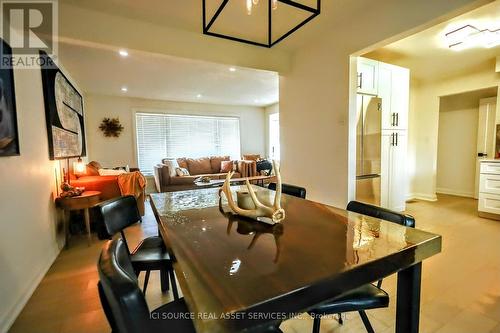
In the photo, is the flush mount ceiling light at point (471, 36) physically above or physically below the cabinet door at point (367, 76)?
above

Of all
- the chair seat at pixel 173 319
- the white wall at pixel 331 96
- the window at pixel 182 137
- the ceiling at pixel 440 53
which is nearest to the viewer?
the chair seat at pixel 173 319

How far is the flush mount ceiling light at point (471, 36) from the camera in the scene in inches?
103

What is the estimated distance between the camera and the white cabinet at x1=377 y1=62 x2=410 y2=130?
337cm

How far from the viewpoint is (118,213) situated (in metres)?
1.48

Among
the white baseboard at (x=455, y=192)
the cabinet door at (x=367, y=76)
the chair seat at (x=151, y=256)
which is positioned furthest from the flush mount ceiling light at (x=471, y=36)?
the chair seat at (x=151, y=256)

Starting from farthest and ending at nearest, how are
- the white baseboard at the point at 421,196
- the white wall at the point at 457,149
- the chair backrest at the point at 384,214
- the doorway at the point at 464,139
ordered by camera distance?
the white wall at the point at 457,149 → the white baseboard at the point at 421,196 → the doorway at the point at 464,139 → the chair backrest at the point at 384,214

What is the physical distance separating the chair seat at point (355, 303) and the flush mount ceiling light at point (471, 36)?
3.17 m

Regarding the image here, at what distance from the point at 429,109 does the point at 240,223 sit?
5150 millimetres

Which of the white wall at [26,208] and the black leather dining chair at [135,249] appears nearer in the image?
the black leather dining chair at [135,249]

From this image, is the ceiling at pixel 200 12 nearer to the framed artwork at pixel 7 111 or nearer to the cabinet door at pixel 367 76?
the cabinet door at pixel 367 76

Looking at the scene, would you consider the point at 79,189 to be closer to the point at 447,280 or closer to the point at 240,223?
the point at 240,223

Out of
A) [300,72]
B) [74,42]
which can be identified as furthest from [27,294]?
[300,72]

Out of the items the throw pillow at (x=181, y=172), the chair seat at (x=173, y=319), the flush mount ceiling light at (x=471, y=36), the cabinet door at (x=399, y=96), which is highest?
the flush mount ceiling light at (x=471, y=36)

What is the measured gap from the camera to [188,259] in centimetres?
74
